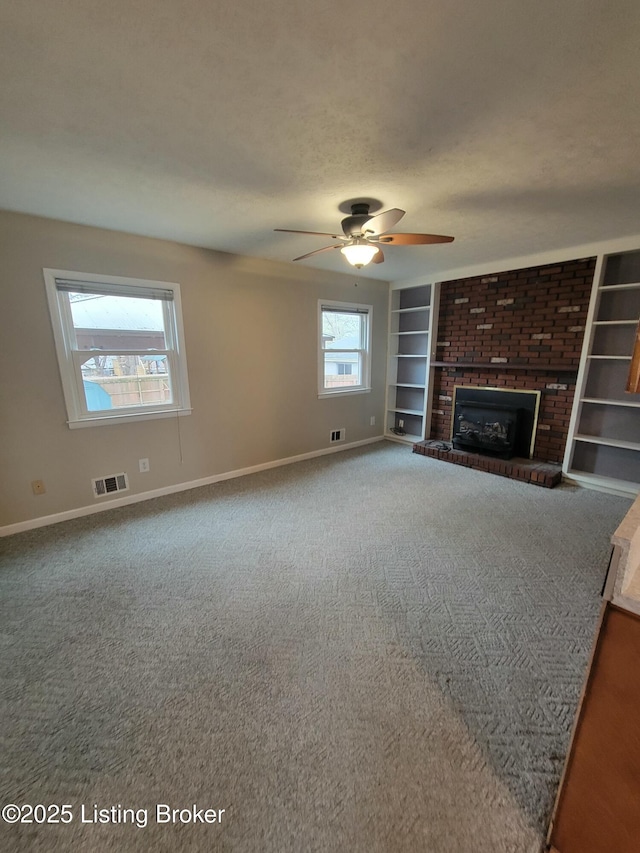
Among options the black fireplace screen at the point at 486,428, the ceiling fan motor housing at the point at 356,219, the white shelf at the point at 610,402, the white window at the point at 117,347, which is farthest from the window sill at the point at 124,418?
the white shelf at the point at 610,402

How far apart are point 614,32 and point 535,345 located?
3.26 metres

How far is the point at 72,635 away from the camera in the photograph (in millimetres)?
1726

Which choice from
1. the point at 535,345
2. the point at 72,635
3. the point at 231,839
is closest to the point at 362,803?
the point at 231,839

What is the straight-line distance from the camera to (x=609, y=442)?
331 centimetres

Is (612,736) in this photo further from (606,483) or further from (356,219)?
(606,483)

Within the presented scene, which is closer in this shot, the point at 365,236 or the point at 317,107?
the point at 317,107

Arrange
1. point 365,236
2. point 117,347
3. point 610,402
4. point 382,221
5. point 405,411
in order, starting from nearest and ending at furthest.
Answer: point 382,221, point 365,236, point 117,347, point 610,402, point 405,411

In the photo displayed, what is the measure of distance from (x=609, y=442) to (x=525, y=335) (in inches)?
57.0

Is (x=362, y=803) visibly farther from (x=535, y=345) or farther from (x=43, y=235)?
(x=535, y=345)

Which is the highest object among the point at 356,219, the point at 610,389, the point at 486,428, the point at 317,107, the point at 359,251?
the point at 317,107

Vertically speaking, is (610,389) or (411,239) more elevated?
(411,239)

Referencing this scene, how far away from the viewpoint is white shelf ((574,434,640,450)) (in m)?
3.21

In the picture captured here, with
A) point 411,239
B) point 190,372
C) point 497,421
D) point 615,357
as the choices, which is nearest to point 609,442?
point 615,357

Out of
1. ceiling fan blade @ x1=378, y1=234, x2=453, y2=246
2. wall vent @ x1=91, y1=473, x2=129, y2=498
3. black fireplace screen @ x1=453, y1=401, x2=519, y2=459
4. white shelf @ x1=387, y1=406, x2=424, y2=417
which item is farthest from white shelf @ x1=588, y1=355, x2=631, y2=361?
wall vent @ x1=91, y1=473, x2=129, y2=498
